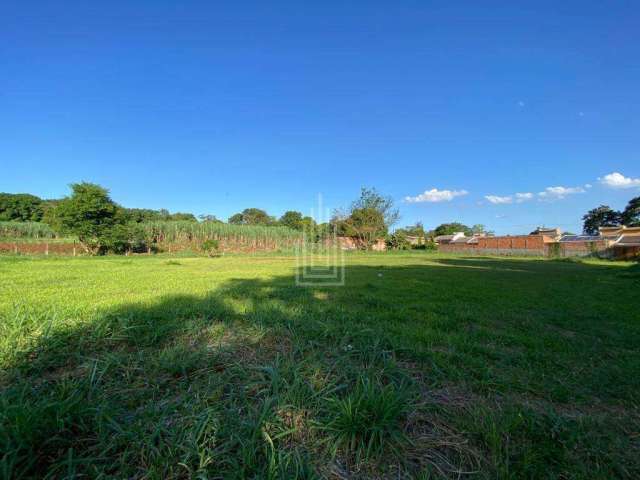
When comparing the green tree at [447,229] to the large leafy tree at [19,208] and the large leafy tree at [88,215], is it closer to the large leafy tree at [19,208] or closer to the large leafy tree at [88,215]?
the large leafy tree at [88,215]

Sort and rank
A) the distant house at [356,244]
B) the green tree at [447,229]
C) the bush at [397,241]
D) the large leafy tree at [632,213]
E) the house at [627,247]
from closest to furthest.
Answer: the house at [627,247] < the distant house at [356,244] < the bush at [397,241] < the large leafy tree at [632,213] < the green tree at [447,229]

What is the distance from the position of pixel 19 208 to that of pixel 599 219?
10101cm

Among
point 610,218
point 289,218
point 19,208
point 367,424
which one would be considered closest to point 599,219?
point 610,218

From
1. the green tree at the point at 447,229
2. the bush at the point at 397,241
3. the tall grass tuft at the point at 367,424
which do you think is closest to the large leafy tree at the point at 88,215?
the tall grass tuft at the point at 367,424

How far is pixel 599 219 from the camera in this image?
5128 centimetres

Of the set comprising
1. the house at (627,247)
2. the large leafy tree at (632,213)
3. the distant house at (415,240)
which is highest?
the large leafy tree at (632,213)

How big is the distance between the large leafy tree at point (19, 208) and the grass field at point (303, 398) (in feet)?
202

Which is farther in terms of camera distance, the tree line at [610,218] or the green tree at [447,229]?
the green tree at [447,229]

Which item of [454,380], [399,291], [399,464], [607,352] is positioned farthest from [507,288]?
[399,464]

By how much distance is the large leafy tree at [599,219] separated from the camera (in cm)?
4891

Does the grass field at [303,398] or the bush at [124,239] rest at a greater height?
the bush at [124,239]

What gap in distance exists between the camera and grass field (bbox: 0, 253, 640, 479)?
134 cm

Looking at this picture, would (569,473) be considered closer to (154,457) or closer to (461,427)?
(461,427)

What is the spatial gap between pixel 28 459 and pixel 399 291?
5.96 meters
